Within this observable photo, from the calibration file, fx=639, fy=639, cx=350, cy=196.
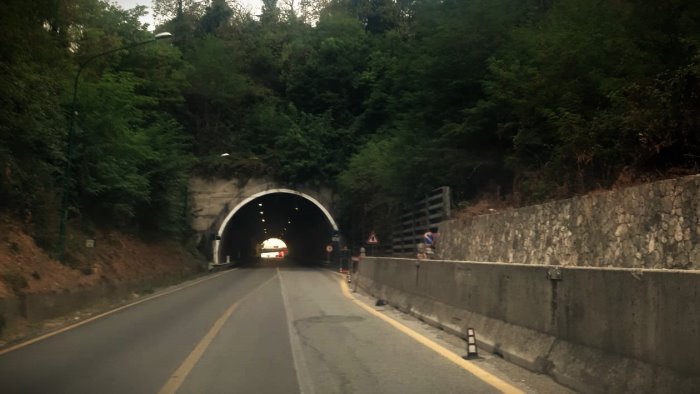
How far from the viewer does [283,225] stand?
87.5 meters

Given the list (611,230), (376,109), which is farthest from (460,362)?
(376,109)

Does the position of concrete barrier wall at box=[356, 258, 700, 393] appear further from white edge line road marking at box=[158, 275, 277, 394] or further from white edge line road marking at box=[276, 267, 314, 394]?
white edge line road marking at box=[158, 275, 277, 394]

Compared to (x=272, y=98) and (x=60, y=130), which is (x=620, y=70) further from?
(x=272, y=98)

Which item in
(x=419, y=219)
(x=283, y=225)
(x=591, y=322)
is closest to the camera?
(x=591, y=322)

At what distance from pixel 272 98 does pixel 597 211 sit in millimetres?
50225

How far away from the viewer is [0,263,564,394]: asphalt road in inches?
288

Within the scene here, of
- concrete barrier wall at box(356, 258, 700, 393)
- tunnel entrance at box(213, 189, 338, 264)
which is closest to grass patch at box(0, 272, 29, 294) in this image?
concrete barrier wall at box(356, 258, 700, 393)

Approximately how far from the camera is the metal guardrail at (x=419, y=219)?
30.1 metres

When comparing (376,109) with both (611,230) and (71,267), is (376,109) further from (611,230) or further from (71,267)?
(611,230)

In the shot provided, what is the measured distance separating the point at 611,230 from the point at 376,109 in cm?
4073

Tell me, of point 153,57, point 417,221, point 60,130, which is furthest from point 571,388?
point 153,57

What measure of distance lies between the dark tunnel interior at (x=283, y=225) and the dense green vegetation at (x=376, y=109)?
6.23m

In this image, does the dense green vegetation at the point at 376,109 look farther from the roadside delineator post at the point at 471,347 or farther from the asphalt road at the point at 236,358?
the roadside delineator post at the point at 471,347

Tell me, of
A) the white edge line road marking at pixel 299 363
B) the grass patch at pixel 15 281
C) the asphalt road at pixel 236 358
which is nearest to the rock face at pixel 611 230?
the asphalt road at pixel 236 358
